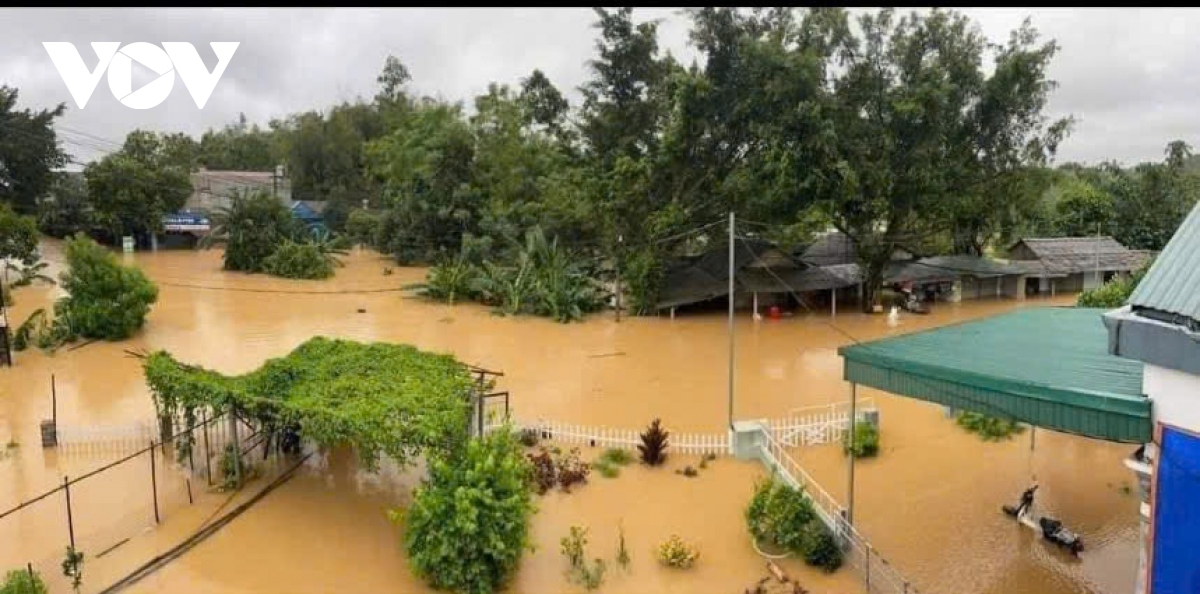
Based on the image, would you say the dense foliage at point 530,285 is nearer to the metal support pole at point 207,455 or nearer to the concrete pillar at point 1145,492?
the metal support pole at point 207,455

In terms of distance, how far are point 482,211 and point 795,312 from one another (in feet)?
52.3

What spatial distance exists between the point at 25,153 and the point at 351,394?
3862 centimetres

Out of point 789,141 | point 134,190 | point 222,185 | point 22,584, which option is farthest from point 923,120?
point 222,185

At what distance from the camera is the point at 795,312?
26.5m

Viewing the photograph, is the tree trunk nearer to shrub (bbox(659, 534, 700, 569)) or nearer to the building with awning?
the building with awning

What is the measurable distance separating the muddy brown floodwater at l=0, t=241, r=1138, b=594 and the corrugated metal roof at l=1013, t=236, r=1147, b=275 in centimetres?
1336

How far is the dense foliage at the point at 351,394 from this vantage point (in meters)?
9.16

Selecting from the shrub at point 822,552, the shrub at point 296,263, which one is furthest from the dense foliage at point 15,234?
the shrub at point 822,552

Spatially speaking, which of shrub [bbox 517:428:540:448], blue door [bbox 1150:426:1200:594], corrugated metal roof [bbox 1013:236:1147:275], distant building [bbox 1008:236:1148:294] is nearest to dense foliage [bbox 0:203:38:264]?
shrub [bbox 517:428:540:448]

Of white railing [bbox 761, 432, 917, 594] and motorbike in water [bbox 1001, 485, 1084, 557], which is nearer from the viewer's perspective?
white railing [bbox 761, 432, 917, 594]

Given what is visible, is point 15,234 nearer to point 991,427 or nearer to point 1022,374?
point 991,427

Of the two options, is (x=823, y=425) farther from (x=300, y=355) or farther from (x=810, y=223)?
(x=810, y=223)

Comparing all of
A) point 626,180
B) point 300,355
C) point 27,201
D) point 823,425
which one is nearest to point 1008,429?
point 823,425

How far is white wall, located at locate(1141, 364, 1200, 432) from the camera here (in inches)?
231
